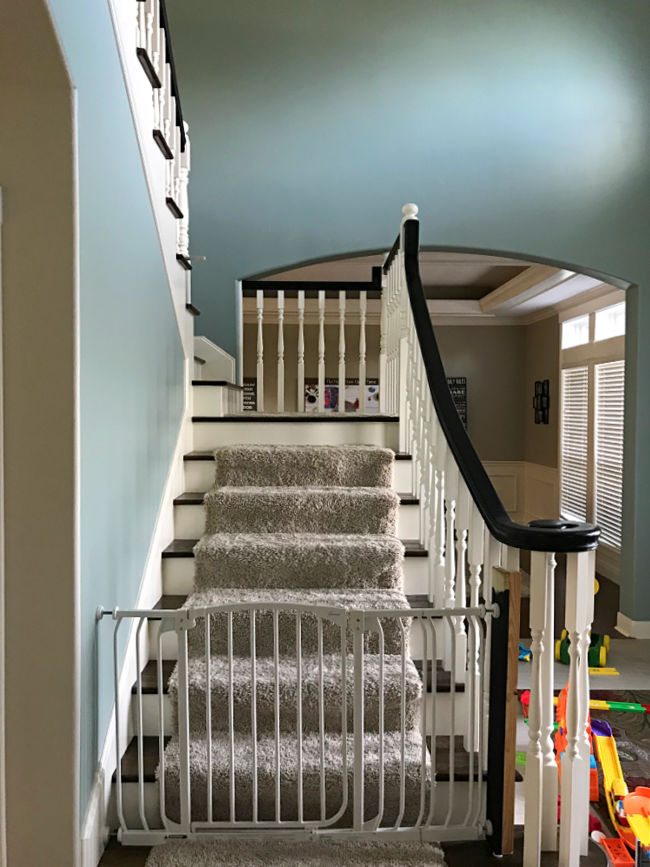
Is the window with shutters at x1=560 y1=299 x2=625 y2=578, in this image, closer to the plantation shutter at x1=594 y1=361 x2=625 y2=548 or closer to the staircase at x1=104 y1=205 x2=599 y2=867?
the plantation shutter at x1=594 y1=361 x2=625 y2=548

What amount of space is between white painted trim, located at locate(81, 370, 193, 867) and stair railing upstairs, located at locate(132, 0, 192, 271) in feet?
3.08

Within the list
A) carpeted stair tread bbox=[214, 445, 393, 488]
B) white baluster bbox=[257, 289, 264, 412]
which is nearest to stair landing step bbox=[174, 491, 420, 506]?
carpeted stair tread bbox=[214, 445, 393, 488]

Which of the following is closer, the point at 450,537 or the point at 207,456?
the point at 450,537

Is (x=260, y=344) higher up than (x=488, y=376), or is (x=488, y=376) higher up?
(x=488, y=376)

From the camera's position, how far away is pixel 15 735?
1759mm

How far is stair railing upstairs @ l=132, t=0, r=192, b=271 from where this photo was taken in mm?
2475

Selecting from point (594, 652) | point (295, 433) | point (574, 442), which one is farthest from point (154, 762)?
point (574, 442)

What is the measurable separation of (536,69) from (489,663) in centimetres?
423

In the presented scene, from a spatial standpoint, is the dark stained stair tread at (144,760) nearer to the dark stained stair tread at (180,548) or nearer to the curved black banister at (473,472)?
the dark stained stair tread at (180,548)

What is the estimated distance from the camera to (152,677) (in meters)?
2.27

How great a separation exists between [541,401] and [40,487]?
7.65 m

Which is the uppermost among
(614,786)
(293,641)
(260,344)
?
(260,344)

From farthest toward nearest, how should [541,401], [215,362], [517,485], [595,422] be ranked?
[517,485] → [541,401] → [595,422] → [215,362]

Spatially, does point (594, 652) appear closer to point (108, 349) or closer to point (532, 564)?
point (532, 564)
